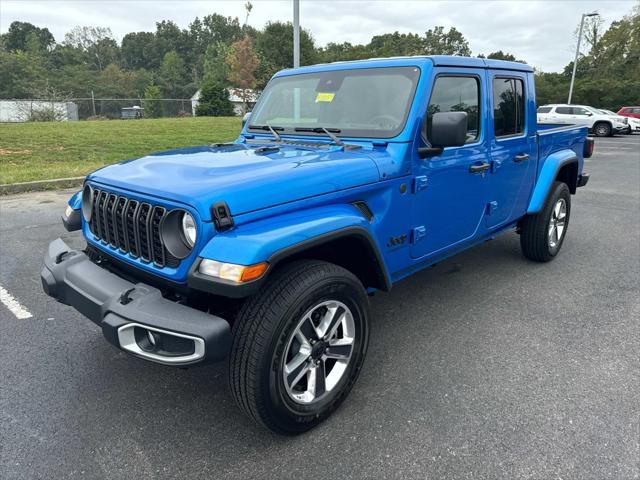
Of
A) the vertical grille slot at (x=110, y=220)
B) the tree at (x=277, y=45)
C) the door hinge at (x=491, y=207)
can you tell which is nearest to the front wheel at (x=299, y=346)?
the vertical grille slot at (x=110, y=220)

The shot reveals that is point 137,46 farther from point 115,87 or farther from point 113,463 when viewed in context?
point 113,463

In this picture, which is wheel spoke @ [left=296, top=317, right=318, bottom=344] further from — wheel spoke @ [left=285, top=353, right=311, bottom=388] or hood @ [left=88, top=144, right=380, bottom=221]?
hood @ [left=88, top=144, right=380, bottom=221]

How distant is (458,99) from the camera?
11.1 ft

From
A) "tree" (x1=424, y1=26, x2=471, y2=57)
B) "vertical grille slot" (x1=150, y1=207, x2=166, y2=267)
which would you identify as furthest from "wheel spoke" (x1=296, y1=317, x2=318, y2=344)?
"tree" (x1=424, y1=26, x2=471, y2=57)

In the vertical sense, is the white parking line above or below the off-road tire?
below

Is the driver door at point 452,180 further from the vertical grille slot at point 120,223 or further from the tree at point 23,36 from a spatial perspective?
the tree at point 23,36

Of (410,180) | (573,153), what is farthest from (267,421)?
(573,153)

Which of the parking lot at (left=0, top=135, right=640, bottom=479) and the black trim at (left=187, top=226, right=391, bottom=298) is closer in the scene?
the black trim at (left=187, top=226, right=391, bottom=298)

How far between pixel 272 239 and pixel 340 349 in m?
0.83

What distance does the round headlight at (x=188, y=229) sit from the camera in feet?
7.09

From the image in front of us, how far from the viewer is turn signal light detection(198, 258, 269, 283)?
197 centimetres

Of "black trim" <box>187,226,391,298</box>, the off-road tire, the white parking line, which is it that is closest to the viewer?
"black trim" <box>187,226,391,298</box>

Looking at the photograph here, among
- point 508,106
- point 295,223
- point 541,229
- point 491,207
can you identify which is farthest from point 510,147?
point 295,223

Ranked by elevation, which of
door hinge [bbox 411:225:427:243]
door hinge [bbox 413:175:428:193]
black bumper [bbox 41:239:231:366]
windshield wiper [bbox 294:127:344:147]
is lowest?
black bumper [bbox 41:239:231:366]
